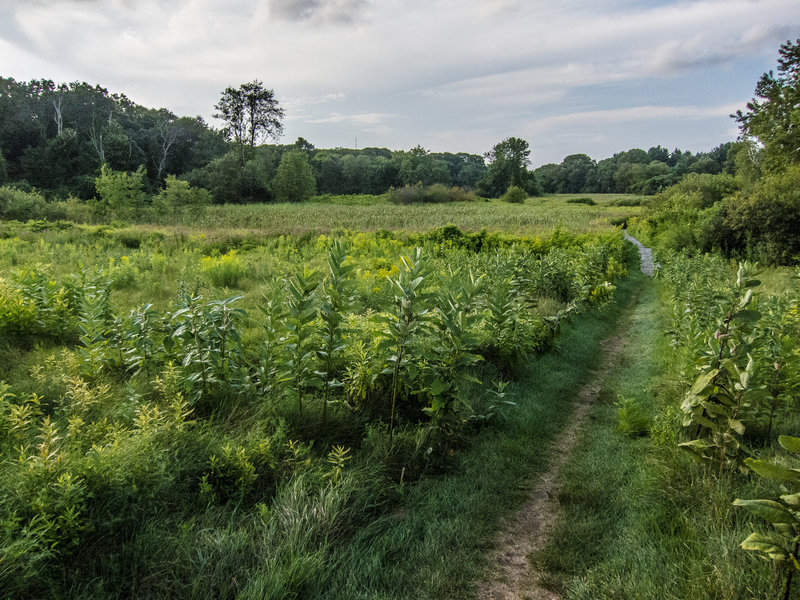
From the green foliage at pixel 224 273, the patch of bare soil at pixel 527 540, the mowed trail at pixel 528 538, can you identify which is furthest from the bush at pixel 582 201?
the patch of bare soil at pixel 527 540

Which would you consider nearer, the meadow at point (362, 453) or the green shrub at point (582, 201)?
the meadow at point (362, 453)

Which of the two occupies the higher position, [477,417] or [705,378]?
[705,378]

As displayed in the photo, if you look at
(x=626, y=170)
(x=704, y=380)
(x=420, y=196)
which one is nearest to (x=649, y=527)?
(x=704, y=380)

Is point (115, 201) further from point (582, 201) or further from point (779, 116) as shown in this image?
point (582, 201)

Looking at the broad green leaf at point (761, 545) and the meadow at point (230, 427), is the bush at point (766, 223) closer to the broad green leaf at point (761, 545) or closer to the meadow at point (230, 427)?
the meadow at point (230, 427)

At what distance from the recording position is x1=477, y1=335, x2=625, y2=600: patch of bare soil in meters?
2.77

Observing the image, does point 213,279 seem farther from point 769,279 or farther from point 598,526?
point 769,279

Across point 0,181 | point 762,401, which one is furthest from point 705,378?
point 0,181

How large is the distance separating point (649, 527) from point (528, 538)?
0.86 meters

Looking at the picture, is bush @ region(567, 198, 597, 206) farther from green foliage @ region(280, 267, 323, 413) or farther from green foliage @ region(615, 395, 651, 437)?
green foliage @ region(280, 267, 323, 413)

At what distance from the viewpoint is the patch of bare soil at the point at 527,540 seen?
2773 millimetres

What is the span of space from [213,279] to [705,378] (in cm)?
1041

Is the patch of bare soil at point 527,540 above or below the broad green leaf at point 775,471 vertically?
below

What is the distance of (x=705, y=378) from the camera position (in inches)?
127
